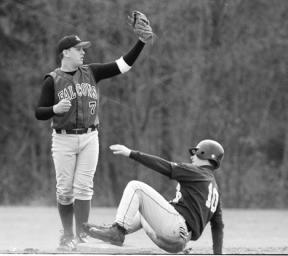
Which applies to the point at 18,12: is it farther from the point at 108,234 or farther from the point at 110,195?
the point at 108,234

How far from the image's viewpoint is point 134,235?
1046 centimetres

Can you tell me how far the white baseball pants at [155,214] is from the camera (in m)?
7.11

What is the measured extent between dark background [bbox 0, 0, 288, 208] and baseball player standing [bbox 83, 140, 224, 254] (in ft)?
32.8

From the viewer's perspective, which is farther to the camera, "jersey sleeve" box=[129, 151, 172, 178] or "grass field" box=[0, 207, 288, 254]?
"grass field" box=[0, 207, 288, 254]

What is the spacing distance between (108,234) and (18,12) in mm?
12458

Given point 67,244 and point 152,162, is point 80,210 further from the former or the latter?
point 152,162

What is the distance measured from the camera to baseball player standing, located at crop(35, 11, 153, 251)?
791 cm

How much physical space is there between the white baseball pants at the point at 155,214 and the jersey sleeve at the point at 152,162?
255mm

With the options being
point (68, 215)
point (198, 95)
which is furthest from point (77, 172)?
point (198, 95)

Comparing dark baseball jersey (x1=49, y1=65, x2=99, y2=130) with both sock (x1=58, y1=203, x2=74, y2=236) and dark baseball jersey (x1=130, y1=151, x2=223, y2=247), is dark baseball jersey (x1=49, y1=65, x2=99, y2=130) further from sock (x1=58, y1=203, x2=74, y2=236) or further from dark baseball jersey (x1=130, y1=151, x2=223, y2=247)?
dark baseball jersey (x1=130, y1=151, x2=223, y2=247)

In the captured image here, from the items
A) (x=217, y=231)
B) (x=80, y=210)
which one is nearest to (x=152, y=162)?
(x=217, y=231)

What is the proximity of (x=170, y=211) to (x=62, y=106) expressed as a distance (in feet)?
4.47

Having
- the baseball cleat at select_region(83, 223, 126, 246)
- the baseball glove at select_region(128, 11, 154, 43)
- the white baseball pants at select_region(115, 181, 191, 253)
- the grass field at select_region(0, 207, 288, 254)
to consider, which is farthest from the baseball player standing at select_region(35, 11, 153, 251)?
the white baseball pants at select_region(115, 181, 191, 253)

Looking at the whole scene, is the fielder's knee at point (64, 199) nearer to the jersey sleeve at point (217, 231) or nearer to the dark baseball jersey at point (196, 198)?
the dark baseball jersey at point (196, 198)
